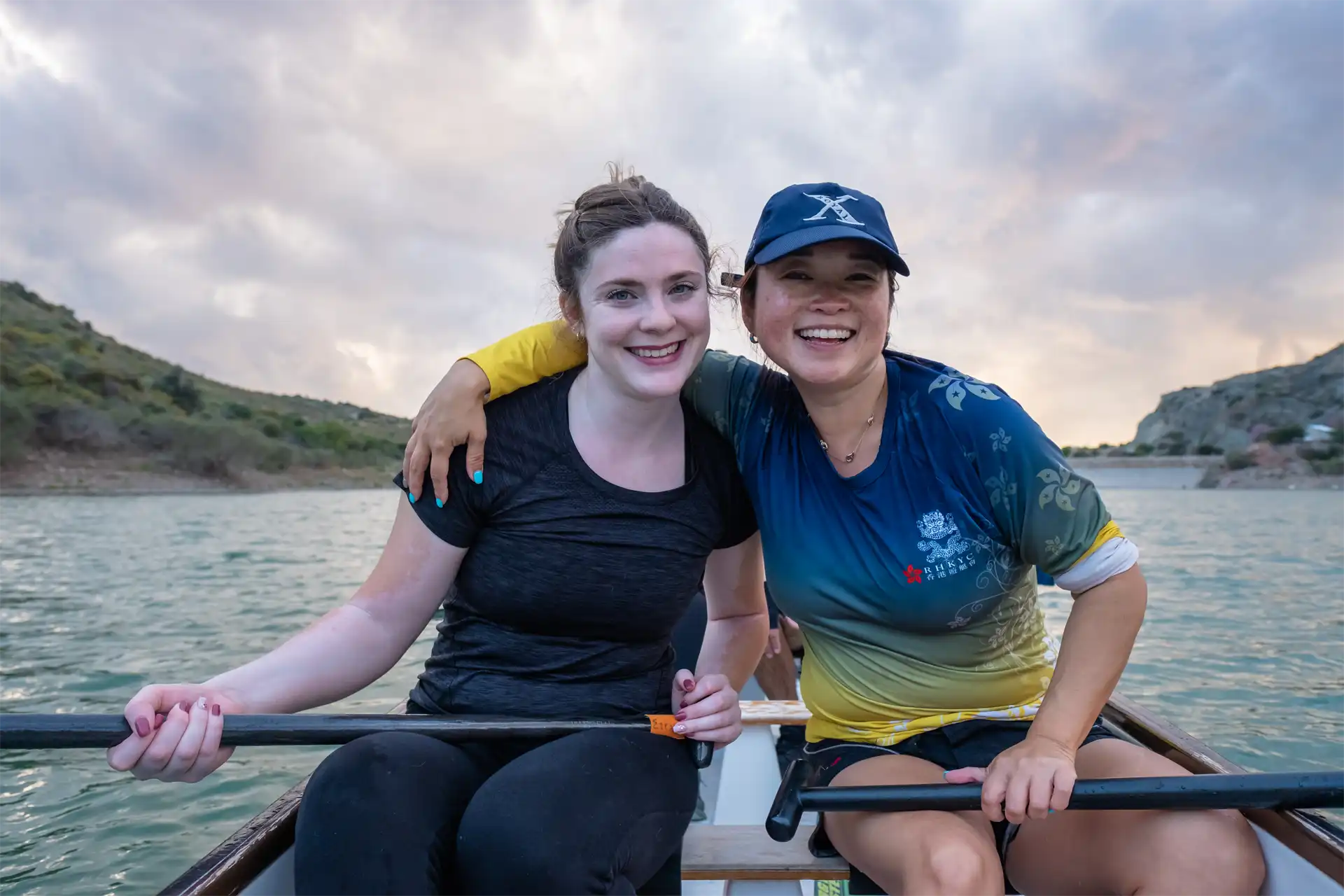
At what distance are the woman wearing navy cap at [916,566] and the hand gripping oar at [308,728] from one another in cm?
39

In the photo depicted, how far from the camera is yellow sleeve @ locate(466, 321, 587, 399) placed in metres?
1.91

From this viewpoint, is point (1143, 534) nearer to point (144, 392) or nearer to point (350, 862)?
point (350, 862)

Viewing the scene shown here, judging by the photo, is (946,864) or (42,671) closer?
(946,864)

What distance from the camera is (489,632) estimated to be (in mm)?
1817

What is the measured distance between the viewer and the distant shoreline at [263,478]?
3466cm

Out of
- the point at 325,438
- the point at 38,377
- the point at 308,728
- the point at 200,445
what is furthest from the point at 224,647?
the point at 325,438

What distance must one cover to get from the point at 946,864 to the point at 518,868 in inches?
26.7

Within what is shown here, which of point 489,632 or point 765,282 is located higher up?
point 765,282

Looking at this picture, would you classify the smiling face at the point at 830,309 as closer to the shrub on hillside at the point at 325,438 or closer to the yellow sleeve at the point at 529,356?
the yellow sleeve at the point at 529,356

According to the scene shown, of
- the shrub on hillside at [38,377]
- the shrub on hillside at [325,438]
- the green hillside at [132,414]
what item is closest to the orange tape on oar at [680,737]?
the green hillside at [132,414]

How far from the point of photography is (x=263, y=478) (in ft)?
142

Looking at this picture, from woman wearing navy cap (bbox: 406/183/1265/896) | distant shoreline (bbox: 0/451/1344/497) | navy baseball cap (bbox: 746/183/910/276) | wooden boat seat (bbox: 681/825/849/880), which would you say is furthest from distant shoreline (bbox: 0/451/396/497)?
navy baseball cap (bbox: 746/183/910/276)

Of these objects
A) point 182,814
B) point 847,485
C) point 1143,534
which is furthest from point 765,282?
point 1143,534

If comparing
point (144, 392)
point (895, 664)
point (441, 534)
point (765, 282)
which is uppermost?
point (144, 392)
